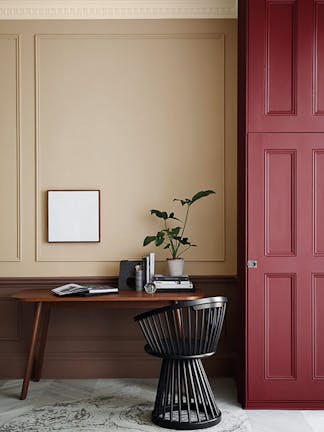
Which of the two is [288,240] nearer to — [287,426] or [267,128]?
[267,128]

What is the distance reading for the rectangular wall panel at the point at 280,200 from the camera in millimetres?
3963

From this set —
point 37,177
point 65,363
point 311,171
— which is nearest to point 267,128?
point 311,171

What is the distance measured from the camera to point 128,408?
13.0 feet

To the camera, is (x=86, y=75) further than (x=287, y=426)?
Yes

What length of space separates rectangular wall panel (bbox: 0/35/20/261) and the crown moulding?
235mm

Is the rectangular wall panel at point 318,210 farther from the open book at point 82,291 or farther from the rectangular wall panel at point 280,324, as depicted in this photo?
the open book at point 82,291

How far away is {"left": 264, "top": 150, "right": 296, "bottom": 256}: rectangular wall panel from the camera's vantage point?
3963 millimetres

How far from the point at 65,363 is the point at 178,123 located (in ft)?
6.77

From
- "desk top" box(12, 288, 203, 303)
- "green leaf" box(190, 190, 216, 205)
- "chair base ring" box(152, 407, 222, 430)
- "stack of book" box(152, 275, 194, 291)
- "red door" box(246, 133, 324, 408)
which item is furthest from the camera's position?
"green leaf" box(190, 190, 216, 205)

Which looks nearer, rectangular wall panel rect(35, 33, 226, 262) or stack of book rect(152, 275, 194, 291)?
stack of book rect(152, 275, 194, 291)

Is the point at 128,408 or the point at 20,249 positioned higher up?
the point at 20,249

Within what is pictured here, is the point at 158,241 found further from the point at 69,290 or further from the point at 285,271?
the point at 285,271

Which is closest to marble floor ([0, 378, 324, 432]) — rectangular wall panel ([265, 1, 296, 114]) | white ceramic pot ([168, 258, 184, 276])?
white ceramic pot ([168, 258, 184, 276])

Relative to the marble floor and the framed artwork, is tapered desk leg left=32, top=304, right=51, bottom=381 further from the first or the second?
the framed artwork
